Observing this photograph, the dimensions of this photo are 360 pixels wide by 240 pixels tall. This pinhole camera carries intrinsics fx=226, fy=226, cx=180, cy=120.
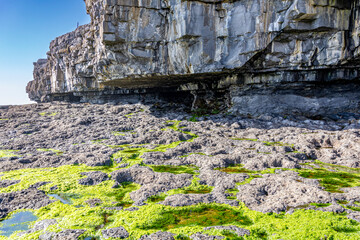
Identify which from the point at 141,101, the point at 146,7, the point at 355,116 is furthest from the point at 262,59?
the point at 141,101

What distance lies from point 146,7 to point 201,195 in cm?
1248

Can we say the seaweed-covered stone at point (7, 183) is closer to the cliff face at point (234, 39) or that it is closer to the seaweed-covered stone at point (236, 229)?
the seaweed-covered stone at point (236, 229)

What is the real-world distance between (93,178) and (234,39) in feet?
35.4

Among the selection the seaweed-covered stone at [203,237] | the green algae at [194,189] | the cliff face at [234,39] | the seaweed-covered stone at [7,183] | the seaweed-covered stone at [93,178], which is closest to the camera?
the seaweed-covered stone at [203,237]

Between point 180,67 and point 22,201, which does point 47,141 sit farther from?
point 180,67

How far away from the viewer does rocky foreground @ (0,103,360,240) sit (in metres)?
4.70

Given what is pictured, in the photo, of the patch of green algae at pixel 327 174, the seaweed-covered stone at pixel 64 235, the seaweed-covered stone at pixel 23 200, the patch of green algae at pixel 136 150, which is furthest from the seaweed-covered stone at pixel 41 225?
the patch of green algae at pixel 327 174

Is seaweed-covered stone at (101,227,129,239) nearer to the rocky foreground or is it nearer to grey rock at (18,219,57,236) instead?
the rocky foreground

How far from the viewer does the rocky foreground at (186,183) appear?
470cm

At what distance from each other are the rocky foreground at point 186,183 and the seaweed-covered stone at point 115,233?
20mm

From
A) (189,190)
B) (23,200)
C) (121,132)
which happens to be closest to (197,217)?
(189,190)

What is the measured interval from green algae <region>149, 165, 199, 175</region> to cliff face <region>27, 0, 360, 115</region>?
7841 millimetres

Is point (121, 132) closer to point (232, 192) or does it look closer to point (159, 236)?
point (232, 192)

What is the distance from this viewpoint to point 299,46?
509 inches
